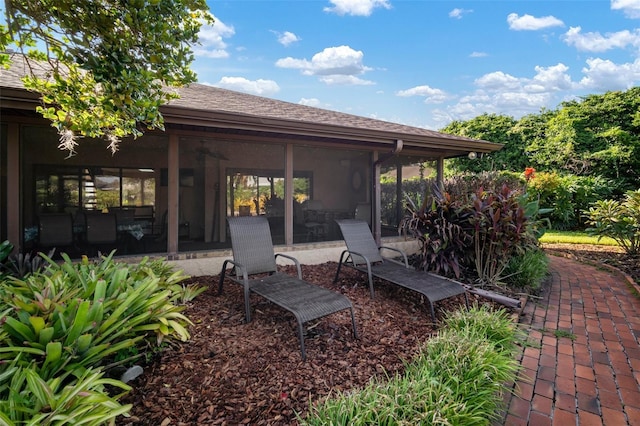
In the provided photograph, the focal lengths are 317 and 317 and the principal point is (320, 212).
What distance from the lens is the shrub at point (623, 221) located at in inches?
255

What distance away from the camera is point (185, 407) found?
2109mm

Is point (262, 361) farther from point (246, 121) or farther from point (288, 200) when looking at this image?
point (288, 200)

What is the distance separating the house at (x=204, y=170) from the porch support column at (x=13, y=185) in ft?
0.04

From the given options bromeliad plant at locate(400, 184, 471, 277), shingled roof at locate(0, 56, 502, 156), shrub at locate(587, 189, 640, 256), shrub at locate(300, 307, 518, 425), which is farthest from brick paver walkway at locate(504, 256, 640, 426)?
shingled roof at locate(0, 56, 502, 156)

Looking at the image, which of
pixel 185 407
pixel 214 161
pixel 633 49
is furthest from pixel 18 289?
pixel 633 49

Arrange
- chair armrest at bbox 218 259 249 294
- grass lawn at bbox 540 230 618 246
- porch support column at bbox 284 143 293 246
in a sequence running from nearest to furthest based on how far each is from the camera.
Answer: chair armrest at bbox 218 259 249 294, porch support column at bbox 284 143 293 246, grass lawn at bbox 540 230 618 246

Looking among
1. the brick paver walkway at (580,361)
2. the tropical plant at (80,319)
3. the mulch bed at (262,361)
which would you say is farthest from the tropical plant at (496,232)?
the tropical plant at (80,319)

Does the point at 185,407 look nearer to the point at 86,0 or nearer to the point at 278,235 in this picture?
the point at 86,0

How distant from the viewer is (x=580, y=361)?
2.90 metres

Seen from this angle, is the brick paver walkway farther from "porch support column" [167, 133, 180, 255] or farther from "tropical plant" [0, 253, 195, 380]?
"porch support column" [167, 133, 180, 255]

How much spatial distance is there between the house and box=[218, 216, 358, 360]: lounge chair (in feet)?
4.80

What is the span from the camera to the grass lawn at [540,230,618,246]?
8898 millimetres

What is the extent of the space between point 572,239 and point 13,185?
12.6 m

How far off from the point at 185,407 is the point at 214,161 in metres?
7.57
